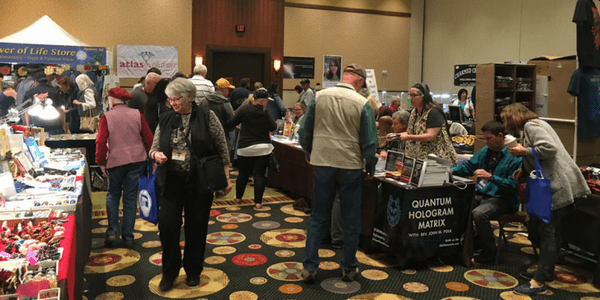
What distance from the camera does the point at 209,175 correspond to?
129 inches

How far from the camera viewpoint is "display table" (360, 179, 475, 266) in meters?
3.80

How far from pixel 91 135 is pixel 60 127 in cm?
59

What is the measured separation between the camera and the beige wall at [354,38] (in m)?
12.6

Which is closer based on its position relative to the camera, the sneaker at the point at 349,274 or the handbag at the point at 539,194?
the handbag at the point at 539,194

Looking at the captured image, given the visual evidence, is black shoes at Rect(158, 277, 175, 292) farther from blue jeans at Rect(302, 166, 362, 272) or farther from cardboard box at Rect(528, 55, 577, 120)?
cardboard box at Rect(528, 55, 577, 120)

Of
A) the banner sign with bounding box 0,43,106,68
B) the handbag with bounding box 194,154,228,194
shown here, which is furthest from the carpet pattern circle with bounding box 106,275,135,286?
the banner sign with bounding box 0,43,106,68

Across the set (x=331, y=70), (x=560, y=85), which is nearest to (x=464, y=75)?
(x=331, y=70)

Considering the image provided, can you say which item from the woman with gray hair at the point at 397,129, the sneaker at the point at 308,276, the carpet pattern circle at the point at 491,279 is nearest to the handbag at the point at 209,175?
the sneaker at the point at 308,276

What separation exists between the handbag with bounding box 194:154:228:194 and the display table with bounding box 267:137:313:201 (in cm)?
247

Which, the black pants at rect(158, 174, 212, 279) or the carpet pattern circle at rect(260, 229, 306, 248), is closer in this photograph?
the black pants at rect(158, 174, 212, 279)

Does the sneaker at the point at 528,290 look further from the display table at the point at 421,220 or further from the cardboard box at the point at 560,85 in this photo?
the cardboard box at the point at 560,85

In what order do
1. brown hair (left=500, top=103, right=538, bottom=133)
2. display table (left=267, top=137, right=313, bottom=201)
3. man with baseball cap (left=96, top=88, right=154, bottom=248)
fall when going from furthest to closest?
1. display table (left=267, top=137, right=313, bottom=201)
2. man with baseball cap (left=96, top=88, right=154, bottom=248)
3. brown hair (left=500, top=103, right=538, bottom=133)

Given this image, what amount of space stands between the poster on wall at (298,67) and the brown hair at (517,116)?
933 cm

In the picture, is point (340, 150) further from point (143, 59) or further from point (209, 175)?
point (143, 59)
